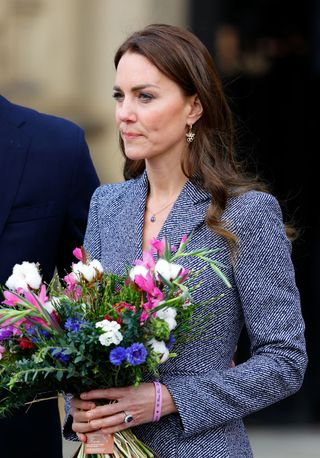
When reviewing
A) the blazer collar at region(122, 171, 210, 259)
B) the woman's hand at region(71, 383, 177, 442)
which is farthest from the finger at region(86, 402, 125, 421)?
the blazer collar at region(122, 171, 210, 259)

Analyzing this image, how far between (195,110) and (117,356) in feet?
2.66

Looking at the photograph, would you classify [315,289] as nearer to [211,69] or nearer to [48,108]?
[48,108]

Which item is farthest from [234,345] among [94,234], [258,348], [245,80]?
[245,80]

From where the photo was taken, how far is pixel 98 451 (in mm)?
3031

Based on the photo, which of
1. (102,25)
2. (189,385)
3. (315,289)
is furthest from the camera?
(315,289)

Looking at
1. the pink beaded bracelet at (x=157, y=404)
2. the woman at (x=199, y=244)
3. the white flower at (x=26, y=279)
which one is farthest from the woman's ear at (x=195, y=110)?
the pink beaded bracelet at (x=157, y=404)

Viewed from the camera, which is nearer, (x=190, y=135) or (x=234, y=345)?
(x=234, y=345)

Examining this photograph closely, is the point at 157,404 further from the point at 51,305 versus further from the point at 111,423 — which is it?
the point at 51,305

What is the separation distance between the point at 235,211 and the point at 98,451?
686 mm

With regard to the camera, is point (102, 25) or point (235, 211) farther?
point (102, 25)

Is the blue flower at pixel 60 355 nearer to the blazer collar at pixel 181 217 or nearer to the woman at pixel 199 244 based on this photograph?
the woman at pixel 199 244

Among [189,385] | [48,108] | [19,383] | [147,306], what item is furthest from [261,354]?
[48,108]

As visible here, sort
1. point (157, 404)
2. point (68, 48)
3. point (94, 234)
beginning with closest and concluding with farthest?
point (157, 404) → point (94, 234) → point (68, 48)

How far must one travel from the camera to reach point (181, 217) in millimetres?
3311
